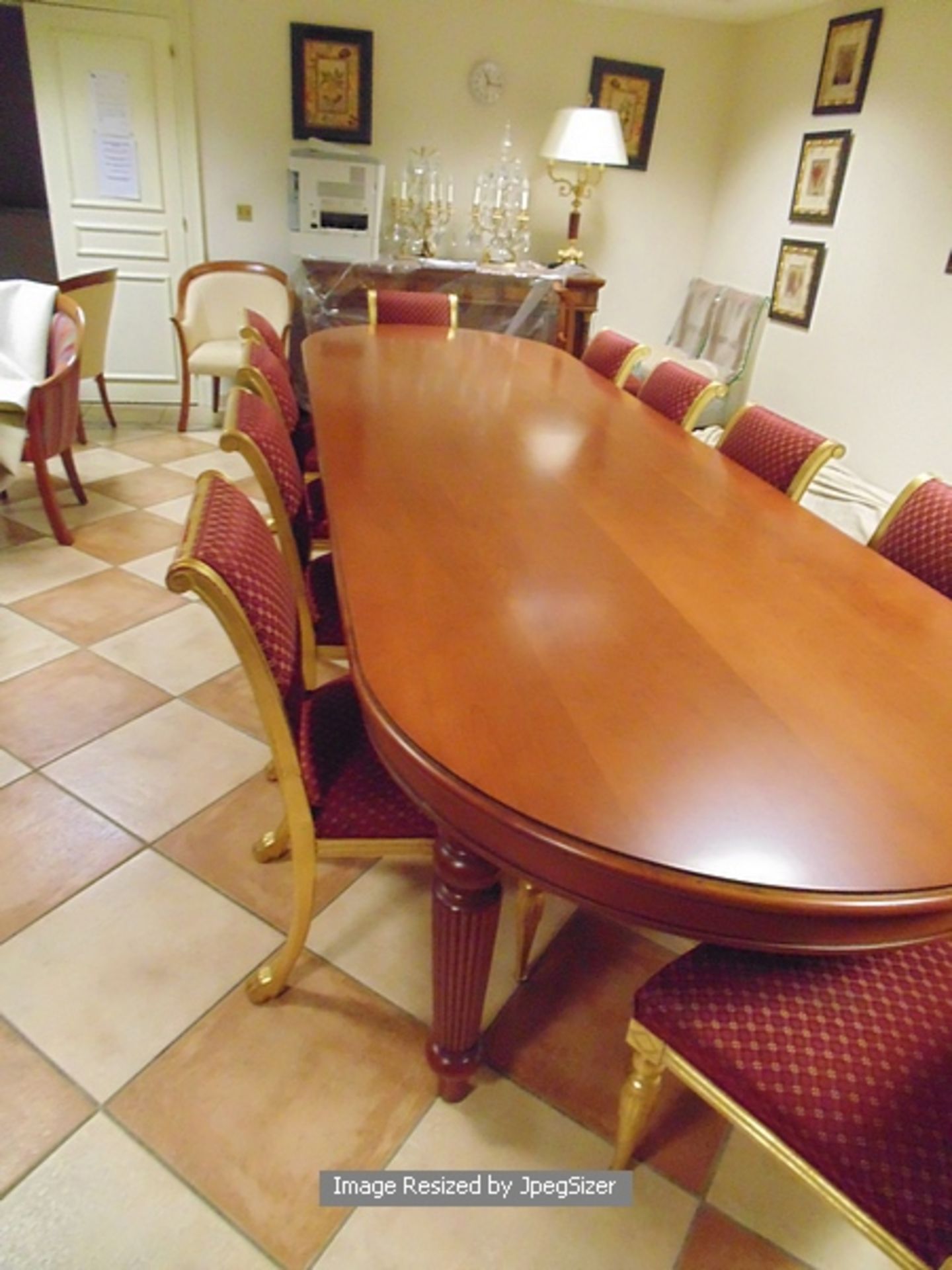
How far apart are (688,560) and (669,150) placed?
14.8ft

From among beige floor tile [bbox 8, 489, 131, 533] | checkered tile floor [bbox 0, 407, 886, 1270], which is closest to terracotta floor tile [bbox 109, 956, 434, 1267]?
checkered tile floor [bbox 0, 407, 886, 1270]

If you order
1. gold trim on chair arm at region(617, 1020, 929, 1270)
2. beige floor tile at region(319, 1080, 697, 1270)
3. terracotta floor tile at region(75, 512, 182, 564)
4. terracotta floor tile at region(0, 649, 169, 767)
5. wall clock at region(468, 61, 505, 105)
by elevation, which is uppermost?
wall clock at region(468, 61, 505, 105)

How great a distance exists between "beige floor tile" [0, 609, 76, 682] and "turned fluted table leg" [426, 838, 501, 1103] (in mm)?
1687

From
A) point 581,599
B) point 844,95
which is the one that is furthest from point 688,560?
point 844,95

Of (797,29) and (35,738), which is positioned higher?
(797,29)

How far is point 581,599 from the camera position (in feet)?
3.91

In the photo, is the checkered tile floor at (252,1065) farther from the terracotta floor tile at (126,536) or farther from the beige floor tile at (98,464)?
the beige floor tile at (98,464)

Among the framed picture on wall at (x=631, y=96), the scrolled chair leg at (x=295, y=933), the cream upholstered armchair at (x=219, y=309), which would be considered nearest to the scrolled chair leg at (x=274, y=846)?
the scrolled chair leg at (x=295, y=933)

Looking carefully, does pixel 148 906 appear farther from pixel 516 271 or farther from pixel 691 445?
pixel 516 271

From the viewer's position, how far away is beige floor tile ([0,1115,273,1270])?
41.5 inches

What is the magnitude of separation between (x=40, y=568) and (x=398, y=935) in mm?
2067

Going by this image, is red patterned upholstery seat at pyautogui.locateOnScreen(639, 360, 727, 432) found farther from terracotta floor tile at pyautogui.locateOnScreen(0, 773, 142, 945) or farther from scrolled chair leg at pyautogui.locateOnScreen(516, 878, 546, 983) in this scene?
terracotta floor tile at pyautogui.locateOnScreen(0, 773, 142, 945)

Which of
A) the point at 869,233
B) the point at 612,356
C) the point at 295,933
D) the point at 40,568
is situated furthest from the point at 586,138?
the point at 295,933

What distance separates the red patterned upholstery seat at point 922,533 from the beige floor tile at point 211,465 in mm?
2874
